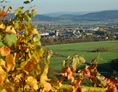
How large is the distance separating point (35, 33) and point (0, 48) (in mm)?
530

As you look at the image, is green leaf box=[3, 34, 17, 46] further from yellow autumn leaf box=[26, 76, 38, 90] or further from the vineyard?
yellow autumn leaf box=[26, 76, 38, 90]

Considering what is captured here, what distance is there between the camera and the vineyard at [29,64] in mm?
1467

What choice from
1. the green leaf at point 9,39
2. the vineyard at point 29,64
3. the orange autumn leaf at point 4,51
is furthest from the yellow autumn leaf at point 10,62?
the green leaf at point 9,39

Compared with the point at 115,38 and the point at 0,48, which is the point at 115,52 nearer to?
the point at 115,38

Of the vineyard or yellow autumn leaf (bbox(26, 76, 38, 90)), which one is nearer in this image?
the vineyard

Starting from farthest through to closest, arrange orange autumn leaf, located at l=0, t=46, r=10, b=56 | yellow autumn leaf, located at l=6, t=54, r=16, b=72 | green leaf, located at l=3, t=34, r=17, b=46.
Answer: green leaf, located at l=3, t=34, r=17, b=46 < orange autumn leaf, located at l=0, t=46, r=10, b=56 < yellow autumn leaf, located at l=6, t=54, r=16, b=72

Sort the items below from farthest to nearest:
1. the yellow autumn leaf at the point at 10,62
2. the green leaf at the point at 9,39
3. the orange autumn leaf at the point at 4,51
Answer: the green leaf at the point at 9,39 < the orange autumn leaf at the point at 4,51 < the yellow autumn leaf at the point at 10,62

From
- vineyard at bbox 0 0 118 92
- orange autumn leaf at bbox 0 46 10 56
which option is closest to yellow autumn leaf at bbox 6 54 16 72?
vineyard at bbox 0 0 118 92

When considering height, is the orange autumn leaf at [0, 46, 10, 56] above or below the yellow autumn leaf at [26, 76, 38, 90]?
above

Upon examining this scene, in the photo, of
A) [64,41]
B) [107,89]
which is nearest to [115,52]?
[64,41]

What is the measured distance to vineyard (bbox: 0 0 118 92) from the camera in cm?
147

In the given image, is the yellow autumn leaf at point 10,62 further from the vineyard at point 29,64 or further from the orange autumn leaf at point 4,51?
the orange autumn leaf at point 4,51

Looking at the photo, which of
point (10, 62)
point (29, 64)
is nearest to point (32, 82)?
point (29, 64)

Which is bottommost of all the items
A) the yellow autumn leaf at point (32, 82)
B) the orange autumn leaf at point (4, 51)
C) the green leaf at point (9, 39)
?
the yellow autumn leaf at point (32, 82)
